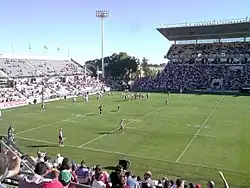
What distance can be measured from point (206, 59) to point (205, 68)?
2.95 meters

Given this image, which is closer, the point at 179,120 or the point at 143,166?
the point at 143,166

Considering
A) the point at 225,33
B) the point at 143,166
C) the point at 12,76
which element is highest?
the point at 225,33

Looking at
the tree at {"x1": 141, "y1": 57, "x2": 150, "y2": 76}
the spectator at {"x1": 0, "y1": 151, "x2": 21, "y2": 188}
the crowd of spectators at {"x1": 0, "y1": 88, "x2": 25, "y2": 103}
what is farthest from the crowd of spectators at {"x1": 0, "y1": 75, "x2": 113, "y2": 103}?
the spectator at {"x1": 0, "y1": 151, "x2": 21, "y2": 188}

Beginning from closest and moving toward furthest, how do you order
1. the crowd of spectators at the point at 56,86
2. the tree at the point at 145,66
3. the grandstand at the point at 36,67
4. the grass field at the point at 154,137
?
the grass field at the point at 154,137 < the crowd of spectators at the point at 56,86 < the grandstand at the point at 36,67 < the tree at the point at 145,66

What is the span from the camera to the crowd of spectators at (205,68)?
232ft

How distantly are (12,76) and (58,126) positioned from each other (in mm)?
32405

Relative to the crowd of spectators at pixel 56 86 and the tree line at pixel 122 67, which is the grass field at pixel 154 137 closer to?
the crowd of spectators at pixel 56 86

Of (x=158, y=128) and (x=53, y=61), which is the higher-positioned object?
(x=53, y=61)

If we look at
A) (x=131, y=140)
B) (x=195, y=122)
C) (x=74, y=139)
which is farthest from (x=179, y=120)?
(x=74, y=139)

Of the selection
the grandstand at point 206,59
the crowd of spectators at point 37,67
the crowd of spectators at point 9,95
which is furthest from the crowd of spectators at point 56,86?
the grandstand at point 206,59

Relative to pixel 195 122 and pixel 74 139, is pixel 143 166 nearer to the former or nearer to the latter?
pixel 74 139

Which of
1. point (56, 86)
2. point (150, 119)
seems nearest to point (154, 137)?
point (150, 119)

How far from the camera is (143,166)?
18703 mm

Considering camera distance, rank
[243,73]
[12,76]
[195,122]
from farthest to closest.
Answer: [243,73]
[12,76]
[195,122]
